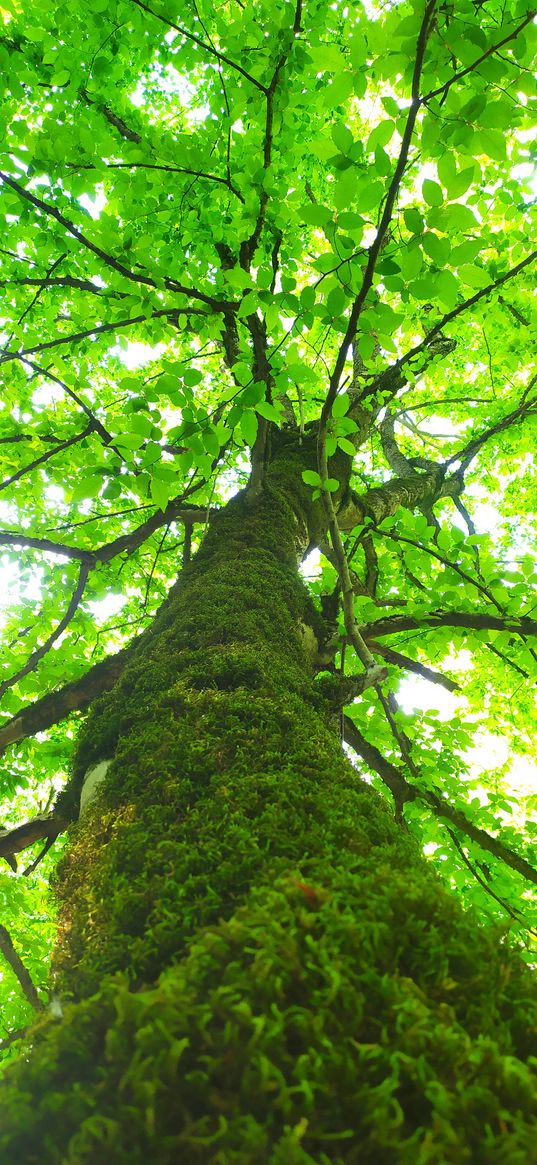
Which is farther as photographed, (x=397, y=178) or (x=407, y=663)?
(x=407, y=663)

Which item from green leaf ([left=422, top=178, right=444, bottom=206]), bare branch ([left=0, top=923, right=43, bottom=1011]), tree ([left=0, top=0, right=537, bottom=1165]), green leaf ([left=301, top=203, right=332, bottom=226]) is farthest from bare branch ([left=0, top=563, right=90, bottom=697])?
green leaf ([left=422, top=178, right=444, bottom=206])

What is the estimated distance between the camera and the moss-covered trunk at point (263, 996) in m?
0.71

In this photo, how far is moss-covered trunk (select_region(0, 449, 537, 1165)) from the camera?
71cm

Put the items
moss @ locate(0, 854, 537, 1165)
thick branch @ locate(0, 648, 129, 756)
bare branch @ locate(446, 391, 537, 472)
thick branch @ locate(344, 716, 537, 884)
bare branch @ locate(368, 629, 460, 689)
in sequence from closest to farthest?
moss @ locate(0, 854, 537, 1165)
thick branch @ locate(0, 648, 129, 756)
thick branch @ locate(344, 716, 537, 884)
bare branch @ locate(368, 629, 460, 689)
bare branch @ locate(446, 391, 537, 472)

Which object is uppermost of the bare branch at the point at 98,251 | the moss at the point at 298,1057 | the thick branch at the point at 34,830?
the bare branch at the point at 98,251

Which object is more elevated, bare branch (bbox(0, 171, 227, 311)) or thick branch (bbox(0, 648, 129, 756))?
bare branch (bbox(0, 171, 227, 311))

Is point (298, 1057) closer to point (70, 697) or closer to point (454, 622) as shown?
point (70, 697)

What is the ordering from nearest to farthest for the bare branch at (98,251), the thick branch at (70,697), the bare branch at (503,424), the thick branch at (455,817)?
1. the bare branch at (98,251)
2. the thick branch at (70,697)
3. the thick branch at (455,817)
4. the bare branch at (503,424)

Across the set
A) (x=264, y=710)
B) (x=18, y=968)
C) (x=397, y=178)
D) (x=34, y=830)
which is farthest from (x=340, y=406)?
(x=18, y=968)

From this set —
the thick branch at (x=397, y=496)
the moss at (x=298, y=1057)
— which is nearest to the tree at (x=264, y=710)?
the moss at (x=298, y=1057)

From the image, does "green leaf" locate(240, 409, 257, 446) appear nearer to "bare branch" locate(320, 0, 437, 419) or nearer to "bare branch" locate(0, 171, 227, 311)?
"bare branch" locate(320, 0, 437, 419)

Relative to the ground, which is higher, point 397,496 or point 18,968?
point 397,496

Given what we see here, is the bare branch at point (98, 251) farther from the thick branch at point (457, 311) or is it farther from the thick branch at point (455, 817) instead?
the thick branch at point (455, 817)

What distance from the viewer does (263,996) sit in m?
0.86
